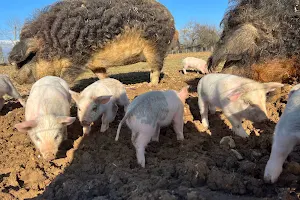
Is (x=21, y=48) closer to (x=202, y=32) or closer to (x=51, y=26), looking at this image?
(x=51, y=26)

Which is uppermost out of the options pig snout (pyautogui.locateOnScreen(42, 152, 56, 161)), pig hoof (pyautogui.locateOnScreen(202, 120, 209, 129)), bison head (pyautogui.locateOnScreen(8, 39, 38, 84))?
bison head (pyautogui.locateOnScreen(8, 39, 38, 84))

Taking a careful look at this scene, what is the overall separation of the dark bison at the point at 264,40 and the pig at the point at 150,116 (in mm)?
2458

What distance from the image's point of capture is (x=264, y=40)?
6840 mm

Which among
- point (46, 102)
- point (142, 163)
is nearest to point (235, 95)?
point (142, 163)

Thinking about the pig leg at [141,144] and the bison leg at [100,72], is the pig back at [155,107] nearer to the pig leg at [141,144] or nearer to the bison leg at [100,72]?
the pig leg at [141,144]

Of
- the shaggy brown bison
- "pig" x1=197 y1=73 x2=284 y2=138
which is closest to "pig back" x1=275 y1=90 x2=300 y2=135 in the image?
"pig" x1=197 y1=73 x2=284 y2=138

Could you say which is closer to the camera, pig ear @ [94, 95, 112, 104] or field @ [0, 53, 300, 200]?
field @ [0, 53, 300, 200]

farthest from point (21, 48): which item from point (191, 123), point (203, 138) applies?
point (203, 138)

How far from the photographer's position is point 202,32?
54.1 meters

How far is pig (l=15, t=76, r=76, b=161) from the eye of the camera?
4.63 meters

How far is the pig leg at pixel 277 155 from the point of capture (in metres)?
3.21

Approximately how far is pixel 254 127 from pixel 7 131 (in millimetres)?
3975

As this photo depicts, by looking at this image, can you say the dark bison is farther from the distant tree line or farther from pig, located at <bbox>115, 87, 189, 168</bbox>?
the distant tree line

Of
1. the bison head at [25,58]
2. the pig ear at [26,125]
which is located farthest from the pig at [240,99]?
the bison head at [25,58]
